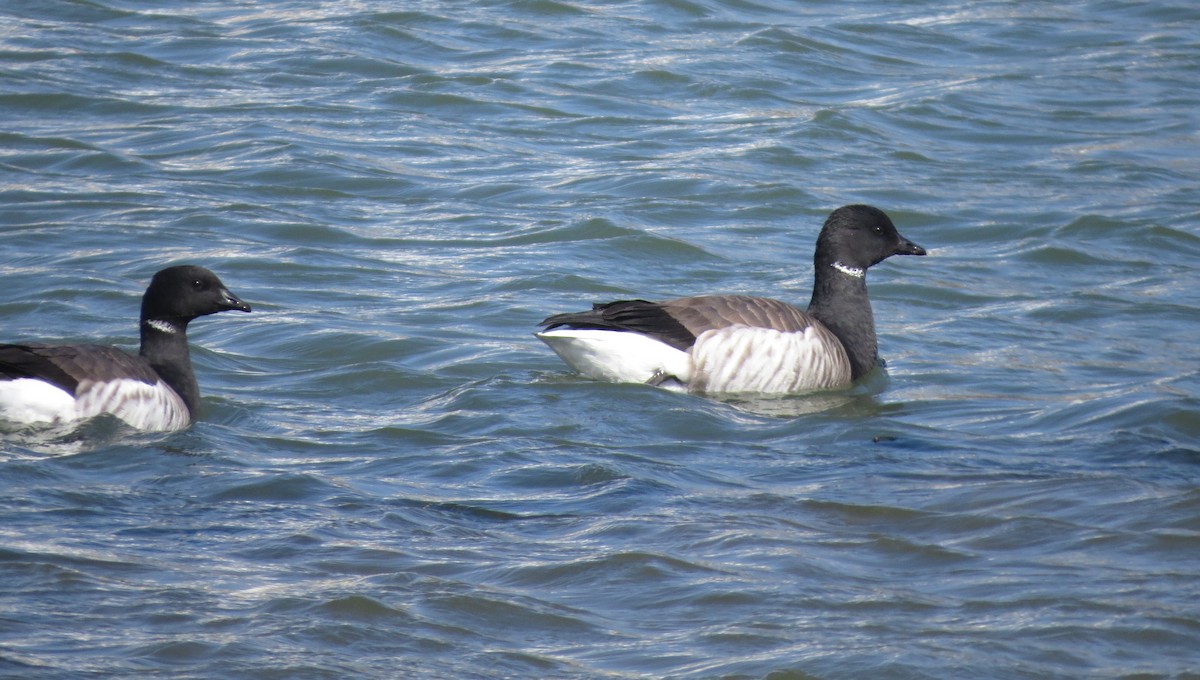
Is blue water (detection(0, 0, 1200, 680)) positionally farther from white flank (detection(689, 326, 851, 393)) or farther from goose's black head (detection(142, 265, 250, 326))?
goose's black head (detection(142, 265, 250, 326))

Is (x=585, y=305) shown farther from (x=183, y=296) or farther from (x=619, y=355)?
(x=183, y=296)

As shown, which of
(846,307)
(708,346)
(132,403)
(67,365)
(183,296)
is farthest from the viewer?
(846,307)

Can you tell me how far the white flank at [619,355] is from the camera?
9.55 meters

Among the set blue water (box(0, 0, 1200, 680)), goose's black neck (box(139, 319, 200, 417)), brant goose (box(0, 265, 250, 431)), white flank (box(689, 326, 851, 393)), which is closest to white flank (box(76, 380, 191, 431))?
brant goose (box(0, 265, 250, 431))

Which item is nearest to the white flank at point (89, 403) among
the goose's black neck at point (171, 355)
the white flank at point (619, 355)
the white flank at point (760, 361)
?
the goose's black neck at point (171, 355)

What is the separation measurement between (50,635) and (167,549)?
93 centimetres

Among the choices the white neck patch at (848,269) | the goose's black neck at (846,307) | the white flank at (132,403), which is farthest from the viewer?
the white neck patch at (848,269)

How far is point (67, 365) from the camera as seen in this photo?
26.7 ft

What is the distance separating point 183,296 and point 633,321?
266 cm

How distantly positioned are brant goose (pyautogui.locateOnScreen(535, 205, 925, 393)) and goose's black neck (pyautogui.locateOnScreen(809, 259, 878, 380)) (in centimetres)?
7

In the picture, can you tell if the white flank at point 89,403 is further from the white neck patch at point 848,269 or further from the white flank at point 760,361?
the white neck patch at point 848,269

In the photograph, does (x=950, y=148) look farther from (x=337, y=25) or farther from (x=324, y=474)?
(x=324, y=474)

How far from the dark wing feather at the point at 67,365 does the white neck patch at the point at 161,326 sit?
60cm

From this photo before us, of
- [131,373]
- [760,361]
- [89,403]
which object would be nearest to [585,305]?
[760,361]
